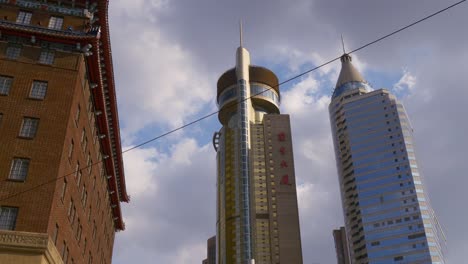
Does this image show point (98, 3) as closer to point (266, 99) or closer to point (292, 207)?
point (292, 207)

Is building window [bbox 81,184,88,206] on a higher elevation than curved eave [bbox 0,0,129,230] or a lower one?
lower

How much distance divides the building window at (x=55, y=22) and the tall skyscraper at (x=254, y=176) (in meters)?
110

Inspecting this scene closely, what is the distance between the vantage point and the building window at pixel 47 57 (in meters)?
43.3

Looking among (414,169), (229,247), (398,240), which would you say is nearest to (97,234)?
(229,247)

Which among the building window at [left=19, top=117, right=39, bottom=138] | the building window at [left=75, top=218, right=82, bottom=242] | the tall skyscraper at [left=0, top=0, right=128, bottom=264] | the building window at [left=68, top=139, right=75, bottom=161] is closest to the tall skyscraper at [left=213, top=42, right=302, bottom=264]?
the tall skyscraper at [left=0, top=0, right=128, bottom=264]

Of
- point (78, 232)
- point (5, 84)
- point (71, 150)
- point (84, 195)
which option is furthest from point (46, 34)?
point (78, 232)

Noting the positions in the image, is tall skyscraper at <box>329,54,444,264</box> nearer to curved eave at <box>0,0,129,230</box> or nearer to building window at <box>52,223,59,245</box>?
curved eave at <box>0,0,129,230</box>

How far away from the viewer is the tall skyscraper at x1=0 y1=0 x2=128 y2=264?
35844mm

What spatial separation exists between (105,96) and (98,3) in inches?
372

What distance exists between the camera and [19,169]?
3762 centimetres

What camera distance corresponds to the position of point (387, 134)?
17788cm

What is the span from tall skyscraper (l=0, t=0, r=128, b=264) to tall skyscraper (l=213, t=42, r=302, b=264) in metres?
99.1

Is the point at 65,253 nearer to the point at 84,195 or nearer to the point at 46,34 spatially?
the point at 84,195

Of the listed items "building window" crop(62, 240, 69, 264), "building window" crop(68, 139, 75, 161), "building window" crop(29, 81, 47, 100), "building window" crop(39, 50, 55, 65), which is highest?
"building window" crop(39, 50, 55, 65)
